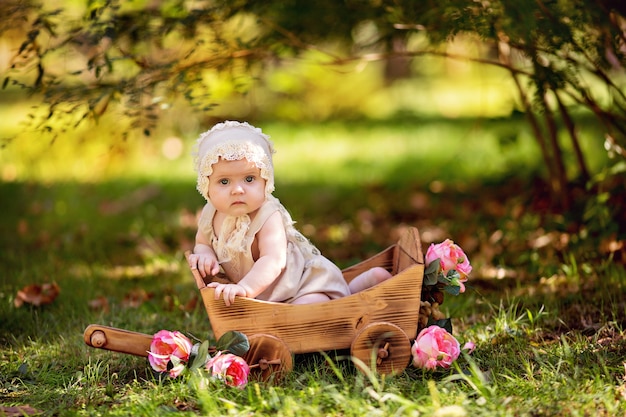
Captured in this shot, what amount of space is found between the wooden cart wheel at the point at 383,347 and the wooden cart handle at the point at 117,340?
755mm

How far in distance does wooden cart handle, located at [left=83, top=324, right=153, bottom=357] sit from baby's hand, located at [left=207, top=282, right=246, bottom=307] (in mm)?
337

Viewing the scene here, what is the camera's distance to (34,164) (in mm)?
6848

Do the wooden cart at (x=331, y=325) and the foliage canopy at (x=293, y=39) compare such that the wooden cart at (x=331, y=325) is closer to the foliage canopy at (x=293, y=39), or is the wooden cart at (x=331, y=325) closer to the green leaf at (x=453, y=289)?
the green leaf at (x=453, y=289)

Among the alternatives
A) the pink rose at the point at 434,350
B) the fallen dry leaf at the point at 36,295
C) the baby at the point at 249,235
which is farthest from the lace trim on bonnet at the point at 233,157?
the fallen dry leaf at the point at 36,295

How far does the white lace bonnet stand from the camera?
8.82 ft

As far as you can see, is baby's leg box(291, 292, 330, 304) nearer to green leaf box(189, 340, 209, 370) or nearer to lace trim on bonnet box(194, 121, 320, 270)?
lace trim on bonnet box(194, 121, 320, 270)

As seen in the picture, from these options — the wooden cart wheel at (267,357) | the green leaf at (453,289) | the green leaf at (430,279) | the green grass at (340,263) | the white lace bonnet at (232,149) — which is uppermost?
the white lace bonnet at (232,149)

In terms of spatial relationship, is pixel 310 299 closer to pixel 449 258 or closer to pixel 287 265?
pixel 287 265

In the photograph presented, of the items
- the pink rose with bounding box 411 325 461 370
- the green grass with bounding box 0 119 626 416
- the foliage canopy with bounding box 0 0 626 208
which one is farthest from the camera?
the foliage canopy with bounding box 0 0 626 208

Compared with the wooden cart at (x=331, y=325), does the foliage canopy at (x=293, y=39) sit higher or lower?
higher

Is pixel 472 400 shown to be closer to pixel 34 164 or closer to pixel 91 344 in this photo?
pixel 91 344

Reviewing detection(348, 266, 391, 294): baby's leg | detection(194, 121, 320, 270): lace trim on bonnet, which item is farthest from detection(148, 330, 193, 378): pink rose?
detection(348, 266, 391, 294): baby's leg

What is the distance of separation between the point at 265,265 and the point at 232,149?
1.39ft

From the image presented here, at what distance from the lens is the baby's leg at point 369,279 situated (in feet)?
9.62
